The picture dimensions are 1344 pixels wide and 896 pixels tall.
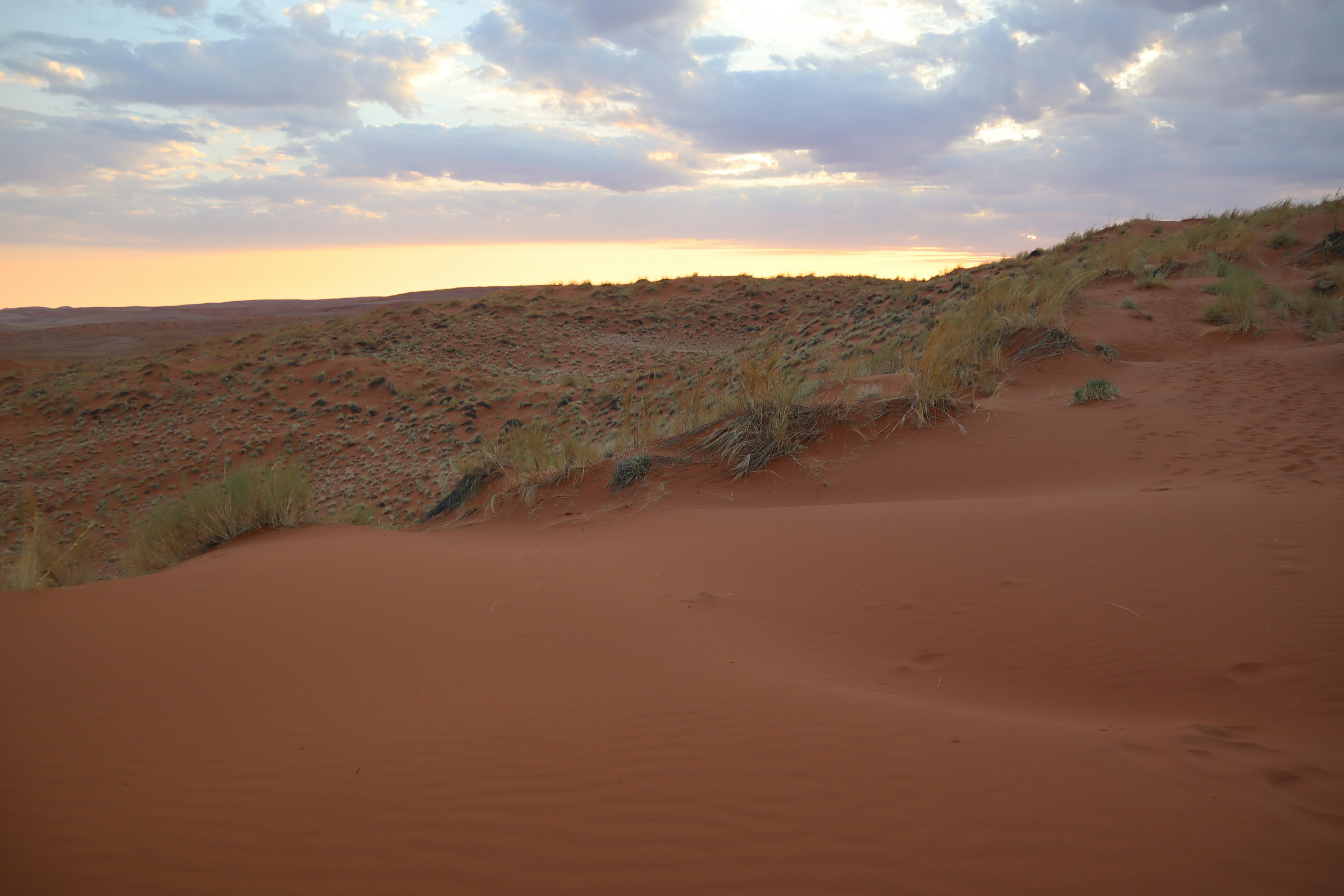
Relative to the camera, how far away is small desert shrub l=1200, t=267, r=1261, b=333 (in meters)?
12.1

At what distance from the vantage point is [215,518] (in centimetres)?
809

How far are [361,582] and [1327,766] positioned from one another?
5.48 m

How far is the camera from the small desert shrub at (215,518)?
8023 millimetres

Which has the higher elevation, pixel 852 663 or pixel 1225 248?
pixel 1225 248

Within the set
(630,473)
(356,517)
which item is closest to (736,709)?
(630,473)

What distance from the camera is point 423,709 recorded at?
3.15 metres

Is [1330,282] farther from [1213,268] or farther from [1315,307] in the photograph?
[1213,268]

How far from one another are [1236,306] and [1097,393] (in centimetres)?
620

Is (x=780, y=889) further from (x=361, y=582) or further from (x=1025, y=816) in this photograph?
(x=361, y=582)

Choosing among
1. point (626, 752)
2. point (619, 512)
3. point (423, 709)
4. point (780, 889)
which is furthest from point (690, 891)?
point (619, 512)

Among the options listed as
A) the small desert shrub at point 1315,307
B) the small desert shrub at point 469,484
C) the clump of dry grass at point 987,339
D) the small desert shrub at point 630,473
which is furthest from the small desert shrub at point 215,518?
the small desert shrub at point 1315,307

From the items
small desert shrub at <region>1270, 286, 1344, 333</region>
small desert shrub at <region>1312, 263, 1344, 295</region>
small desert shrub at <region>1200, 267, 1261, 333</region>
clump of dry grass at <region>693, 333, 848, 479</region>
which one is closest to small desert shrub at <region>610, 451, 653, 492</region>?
clump of dry grass at <region>693, 333, 848, 479</region>

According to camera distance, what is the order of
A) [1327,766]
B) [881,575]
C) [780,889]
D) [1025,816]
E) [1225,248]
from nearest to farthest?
[780,889]
[1025,816]
[1327,766]
[881,575]
[1225,248]

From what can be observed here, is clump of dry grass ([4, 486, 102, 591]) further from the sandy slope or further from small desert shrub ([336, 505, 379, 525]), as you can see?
small desert shrub ([336, 505, 379, 525])
